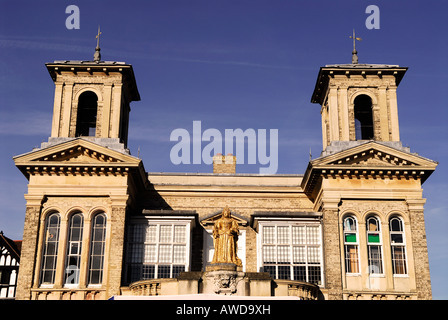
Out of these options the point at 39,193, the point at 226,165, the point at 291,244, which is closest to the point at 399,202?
the point at 291,244

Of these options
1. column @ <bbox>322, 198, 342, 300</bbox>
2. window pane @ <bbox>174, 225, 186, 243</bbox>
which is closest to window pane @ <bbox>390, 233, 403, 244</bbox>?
column @ <bbox>322, 198, 342, 300</bbox>

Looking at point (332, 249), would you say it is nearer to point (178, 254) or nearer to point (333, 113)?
point (178, 254)

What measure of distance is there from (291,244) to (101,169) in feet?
36.2

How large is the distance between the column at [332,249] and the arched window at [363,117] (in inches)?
237

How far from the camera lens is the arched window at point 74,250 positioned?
33281mm

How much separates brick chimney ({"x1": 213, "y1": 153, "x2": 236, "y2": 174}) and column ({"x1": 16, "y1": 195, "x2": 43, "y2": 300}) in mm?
12361

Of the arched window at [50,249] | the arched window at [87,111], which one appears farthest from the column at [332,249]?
the arched window at [87,111]

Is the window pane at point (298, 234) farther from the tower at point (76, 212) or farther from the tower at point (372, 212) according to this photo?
the tower at point (76, 212)

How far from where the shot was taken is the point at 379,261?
33750mm

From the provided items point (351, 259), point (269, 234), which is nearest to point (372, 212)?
point (351, 259)

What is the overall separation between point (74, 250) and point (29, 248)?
2296mm

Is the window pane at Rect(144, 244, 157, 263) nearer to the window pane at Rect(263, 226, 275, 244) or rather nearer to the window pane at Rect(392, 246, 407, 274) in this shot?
the window pane at Rect(263, 226, 275, 244)
